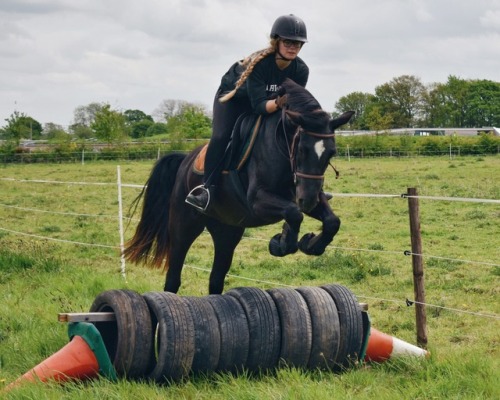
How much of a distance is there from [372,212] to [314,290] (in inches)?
439

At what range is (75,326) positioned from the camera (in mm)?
5180

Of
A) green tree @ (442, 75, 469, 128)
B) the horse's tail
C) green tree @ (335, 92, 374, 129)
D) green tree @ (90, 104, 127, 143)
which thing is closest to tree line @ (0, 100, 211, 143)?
green tree @ (90, 104, 127, 143)

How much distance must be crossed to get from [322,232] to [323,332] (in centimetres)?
73

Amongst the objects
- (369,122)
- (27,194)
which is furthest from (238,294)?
(369,122)

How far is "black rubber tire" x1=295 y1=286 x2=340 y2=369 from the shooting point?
536 centimetres

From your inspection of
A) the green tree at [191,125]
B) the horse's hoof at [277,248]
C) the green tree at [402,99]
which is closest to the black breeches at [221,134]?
the horse's hoof at [277,248]

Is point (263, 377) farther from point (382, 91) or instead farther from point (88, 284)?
point (382, 91)

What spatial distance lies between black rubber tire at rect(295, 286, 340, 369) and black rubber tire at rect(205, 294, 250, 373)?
513mm

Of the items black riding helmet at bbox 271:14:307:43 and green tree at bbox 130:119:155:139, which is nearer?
black riding helmet at bbox 271:14:307:43

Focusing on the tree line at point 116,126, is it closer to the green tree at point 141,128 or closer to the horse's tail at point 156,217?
the green tree at point 141,128

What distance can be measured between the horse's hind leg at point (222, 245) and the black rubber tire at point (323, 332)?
1648 millimetres

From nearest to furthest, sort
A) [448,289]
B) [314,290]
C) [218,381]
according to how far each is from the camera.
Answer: [218,381] → [314,290] → [448,289]

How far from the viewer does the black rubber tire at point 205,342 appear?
16.7 feet

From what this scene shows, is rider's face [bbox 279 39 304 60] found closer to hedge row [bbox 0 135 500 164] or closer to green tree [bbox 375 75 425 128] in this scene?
hedge row [bbox 0 135 500 164]
